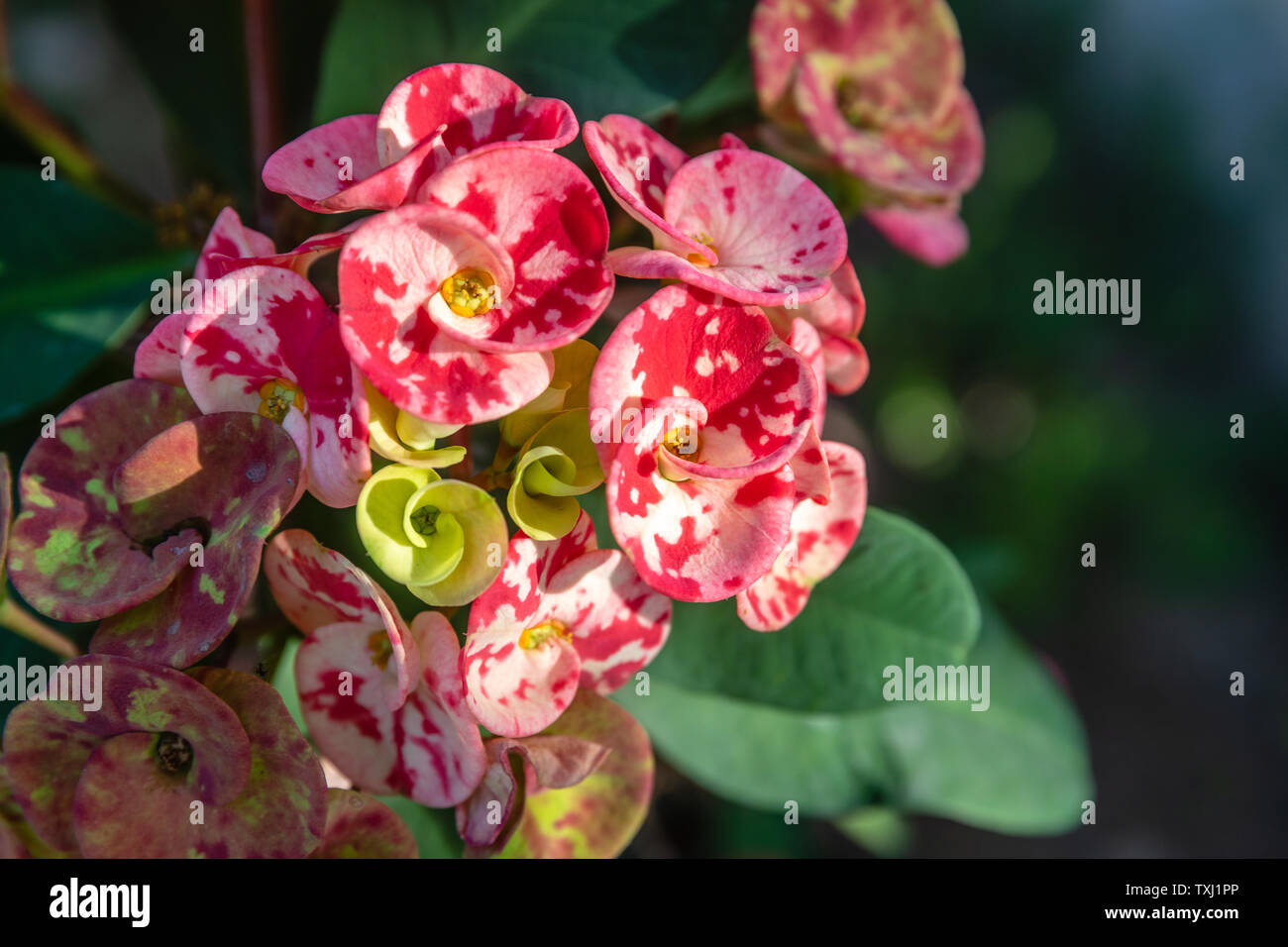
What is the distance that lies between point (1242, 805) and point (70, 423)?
2488 mm

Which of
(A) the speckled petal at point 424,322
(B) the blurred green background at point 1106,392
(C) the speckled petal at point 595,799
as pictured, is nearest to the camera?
(A) the speckled petal at point 424,322

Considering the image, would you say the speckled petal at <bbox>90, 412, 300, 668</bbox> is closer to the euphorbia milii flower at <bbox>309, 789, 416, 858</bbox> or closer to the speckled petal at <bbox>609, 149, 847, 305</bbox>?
the euphorbia milii flower at <bbox>309, 789, 416, 858</bbox>

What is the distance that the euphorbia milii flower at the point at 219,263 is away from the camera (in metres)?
0.78

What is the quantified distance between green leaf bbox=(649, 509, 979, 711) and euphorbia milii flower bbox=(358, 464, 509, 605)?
1.35ft

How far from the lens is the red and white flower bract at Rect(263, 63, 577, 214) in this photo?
764 millimetres

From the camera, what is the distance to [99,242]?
1.23 m

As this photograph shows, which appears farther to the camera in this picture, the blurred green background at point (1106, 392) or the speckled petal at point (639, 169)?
the blurred green background at point (1106, 392)

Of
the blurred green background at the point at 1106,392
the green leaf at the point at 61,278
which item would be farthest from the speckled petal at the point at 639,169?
the blurred green background at the point at 1106,392

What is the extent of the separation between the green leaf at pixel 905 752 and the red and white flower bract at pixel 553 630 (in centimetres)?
44

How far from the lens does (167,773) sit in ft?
2.71

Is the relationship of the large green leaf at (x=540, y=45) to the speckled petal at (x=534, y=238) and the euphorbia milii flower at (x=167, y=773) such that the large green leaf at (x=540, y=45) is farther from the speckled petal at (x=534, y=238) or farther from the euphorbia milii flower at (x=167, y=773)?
the euphorbia milii flower at (x=167, y=773)

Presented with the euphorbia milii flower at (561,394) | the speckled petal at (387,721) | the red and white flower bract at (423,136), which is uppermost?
the red and white flower bract at (423,136)

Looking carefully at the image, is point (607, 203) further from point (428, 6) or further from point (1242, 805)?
point (1242, 805)

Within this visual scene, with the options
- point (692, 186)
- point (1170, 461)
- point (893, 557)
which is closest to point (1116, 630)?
point (1170, 461)
